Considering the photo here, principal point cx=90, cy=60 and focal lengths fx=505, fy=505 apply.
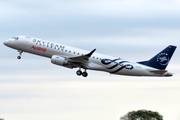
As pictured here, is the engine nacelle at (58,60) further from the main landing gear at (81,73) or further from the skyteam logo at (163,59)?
the skyteam logo at (163,59)

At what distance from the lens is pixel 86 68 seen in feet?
338

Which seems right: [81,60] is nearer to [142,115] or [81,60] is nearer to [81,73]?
[81,73]

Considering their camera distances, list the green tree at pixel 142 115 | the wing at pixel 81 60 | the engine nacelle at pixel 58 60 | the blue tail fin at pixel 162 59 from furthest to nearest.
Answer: the green tree at pixel 142 115 → the blue tail fin at pixel 162 59 → the engine nacelle at pixel 58 60 → the wing at pixel 81 60

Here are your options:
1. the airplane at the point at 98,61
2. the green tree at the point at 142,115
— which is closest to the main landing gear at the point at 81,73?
the airplane at the point at 98,61

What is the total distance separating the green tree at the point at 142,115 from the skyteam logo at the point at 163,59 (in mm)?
33560

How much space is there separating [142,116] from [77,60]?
131ft

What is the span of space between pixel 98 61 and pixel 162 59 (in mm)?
13133

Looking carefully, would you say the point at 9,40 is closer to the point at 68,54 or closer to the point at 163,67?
the point at 68,54

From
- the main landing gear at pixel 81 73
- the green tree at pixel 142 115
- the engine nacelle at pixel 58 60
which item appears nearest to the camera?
the engine nacelle at pixel 58 60

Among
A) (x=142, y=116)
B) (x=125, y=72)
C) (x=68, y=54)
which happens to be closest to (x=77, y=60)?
(x=68, y=54)

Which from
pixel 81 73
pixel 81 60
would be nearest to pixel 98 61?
pixel 81 60

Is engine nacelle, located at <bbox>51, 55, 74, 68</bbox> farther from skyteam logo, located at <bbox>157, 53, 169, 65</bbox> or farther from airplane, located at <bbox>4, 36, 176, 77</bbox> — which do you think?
skyteam logo, located at <bbox>157, 53, 169, 65</bbox>

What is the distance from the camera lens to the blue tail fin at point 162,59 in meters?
103

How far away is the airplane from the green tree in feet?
109
